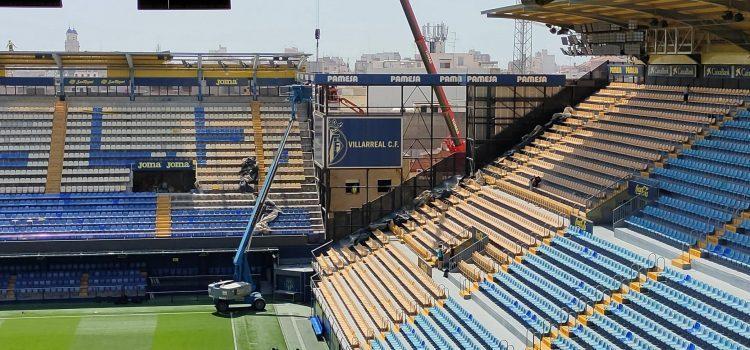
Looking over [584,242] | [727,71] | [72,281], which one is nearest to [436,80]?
[727,71]

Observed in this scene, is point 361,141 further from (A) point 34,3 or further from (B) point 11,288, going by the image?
(A) point 34,3

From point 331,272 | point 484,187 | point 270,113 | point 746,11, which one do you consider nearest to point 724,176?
point 746,11

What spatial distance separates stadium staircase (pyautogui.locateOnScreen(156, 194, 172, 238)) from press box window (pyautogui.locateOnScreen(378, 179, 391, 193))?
26.4 ft

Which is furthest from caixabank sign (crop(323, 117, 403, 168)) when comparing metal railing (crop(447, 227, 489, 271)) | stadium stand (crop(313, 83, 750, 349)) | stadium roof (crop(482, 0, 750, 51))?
metal railing (crop(447, 227, 489, 271))

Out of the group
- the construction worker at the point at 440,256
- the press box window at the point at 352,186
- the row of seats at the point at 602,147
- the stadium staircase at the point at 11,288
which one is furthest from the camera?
the press box window at the point at 352,186

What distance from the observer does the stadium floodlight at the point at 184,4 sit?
397 inches

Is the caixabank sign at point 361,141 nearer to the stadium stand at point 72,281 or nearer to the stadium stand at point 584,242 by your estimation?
the stadium stand at point 584,242

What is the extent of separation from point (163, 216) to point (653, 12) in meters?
20.0

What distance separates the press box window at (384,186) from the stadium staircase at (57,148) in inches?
491

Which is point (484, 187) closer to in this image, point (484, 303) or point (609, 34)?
point (609, 34)

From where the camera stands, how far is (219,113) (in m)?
47.9

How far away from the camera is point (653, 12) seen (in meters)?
31.6

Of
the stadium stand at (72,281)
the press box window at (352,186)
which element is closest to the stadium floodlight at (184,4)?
the stadium stand at (72,281)

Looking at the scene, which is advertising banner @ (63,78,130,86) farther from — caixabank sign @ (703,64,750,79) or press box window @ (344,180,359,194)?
caixabank sign @ (703,64,750,79)
